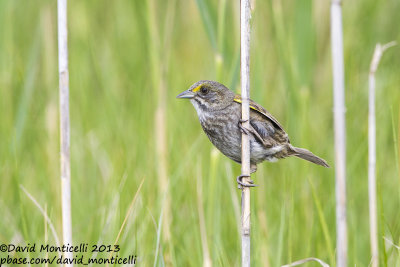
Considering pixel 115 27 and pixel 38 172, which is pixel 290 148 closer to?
pixel 38 172

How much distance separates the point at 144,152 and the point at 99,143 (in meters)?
0.68

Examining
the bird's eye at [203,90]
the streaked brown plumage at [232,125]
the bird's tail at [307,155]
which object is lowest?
the bird's tail at [307,155]

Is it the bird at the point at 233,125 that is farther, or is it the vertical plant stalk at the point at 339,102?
the bird at the point at 233,125

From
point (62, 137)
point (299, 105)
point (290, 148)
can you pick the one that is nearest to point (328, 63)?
point (299, 105)

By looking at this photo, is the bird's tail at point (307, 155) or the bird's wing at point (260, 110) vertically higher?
the bird's wing at point (260, 110)

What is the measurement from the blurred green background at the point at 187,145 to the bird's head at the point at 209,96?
0.10m

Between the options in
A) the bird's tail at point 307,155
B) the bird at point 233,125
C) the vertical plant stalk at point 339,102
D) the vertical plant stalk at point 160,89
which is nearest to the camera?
the vertical plant stalk at point 339,102

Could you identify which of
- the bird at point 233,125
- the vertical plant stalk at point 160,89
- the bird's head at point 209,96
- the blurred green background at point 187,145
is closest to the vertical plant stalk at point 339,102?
the blurred green background at point 187,145

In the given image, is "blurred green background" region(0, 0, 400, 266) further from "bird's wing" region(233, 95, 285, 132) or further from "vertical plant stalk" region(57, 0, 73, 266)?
"vertical plant stalk" region(57, 0, 73, 266)

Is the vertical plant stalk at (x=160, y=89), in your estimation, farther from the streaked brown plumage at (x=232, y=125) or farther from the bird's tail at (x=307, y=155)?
the bird's tail at (x=307, y=155)

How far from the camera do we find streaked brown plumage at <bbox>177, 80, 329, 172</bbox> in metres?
3.29

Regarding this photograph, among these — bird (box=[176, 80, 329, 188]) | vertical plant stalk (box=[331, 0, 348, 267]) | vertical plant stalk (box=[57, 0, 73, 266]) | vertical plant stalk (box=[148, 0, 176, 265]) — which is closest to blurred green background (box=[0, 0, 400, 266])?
vertical plant stalk (box=[148, 0, 176, 265])

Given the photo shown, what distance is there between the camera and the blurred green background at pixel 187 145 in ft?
10.9

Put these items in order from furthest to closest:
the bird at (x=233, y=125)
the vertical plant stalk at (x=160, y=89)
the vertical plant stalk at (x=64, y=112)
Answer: the vertical plant stalk at (x=160, y=89), the bird at (x=233, y=125), the vertical plant stalk at (x=64, y=112)
